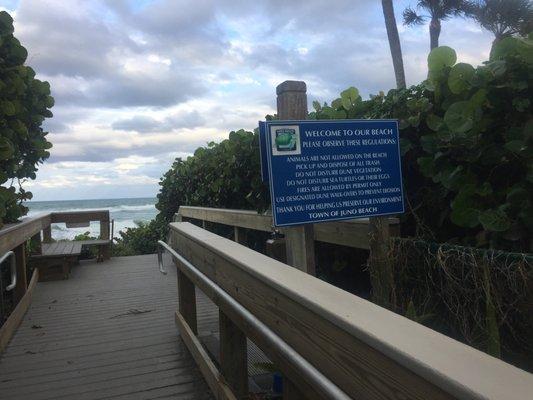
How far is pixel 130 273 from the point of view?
24.9ft

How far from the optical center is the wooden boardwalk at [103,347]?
127 inches

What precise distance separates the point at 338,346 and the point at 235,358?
1.42 m

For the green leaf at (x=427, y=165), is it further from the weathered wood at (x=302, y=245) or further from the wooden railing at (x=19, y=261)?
the wooden railing at (x=19, y=261)

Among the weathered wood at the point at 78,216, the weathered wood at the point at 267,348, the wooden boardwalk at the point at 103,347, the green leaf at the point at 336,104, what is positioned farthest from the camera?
the weathered wood at the point at 78,216

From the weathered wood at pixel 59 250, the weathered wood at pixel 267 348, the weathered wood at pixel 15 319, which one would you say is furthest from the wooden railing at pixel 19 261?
the weathered wood at pixel 267 348

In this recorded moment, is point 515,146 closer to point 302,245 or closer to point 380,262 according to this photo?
point 380,262

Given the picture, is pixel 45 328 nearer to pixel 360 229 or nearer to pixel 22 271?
pixel 22 271

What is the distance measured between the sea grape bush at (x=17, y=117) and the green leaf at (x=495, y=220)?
3752 millimetres

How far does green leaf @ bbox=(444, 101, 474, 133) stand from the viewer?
2.21m

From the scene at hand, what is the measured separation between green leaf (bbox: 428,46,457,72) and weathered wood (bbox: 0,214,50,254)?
11.8ft

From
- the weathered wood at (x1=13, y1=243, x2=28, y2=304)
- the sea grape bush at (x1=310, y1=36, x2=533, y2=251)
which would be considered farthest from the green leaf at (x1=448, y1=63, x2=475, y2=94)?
the weathered wood at (x1=13, y1=243, x2=28, y2=304)

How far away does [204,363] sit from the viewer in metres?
3.19

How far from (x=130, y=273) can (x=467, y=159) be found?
20.3 feet

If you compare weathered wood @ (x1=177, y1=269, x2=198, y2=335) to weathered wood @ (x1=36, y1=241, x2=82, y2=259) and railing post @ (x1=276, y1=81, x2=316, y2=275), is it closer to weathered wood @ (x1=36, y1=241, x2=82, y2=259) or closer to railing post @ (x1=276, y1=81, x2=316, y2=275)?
railing post @ (x1=276, y1=81, x2=316, y2=275)
